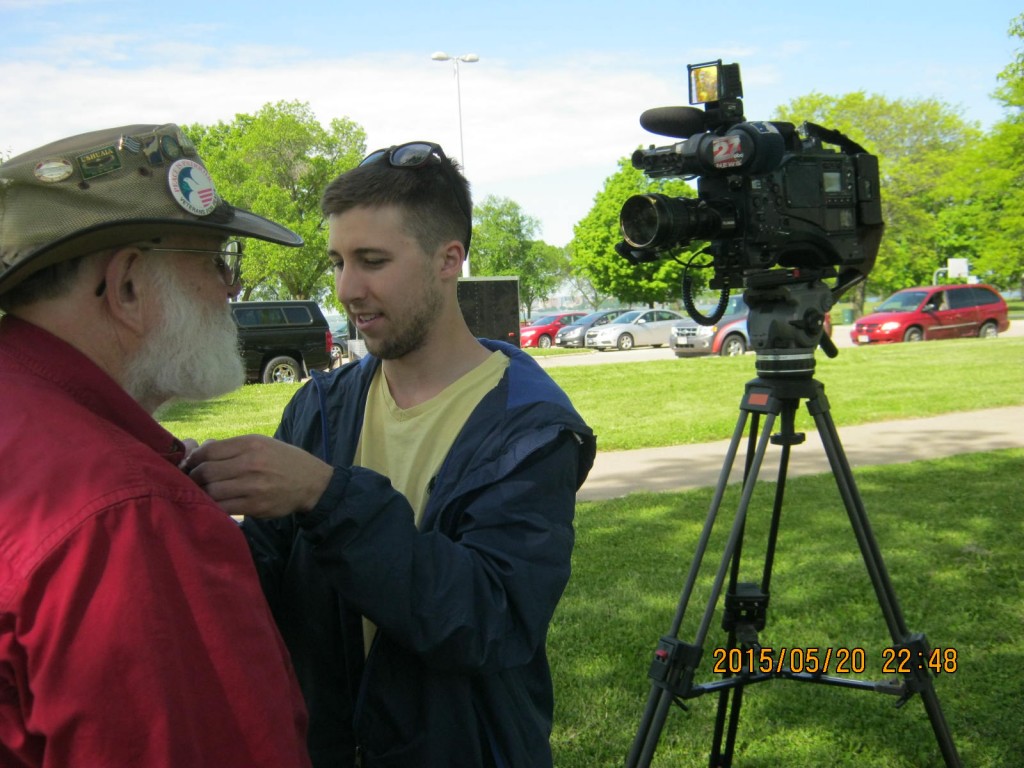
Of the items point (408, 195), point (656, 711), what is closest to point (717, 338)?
point (656, 711)

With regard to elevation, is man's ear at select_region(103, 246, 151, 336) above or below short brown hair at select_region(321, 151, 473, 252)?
below

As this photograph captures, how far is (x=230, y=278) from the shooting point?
5.56 feet

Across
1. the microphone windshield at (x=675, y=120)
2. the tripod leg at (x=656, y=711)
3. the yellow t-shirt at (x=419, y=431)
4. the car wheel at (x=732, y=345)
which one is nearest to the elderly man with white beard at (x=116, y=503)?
the yellow t-shirt at (x=419, y=431)

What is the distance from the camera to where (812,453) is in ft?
31.0

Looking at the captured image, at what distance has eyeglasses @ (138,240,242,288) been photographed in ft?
4.87

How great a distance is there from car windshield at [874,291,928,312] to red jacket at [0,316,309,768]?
2636 centimetres

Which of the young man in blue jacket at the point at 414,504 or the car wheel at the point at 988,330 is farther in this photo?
the car wheel at the point at 988,330

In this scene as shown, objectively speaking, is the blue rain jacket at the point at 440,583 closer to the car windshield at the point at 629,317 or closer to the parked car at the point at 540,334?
the car windshield at the point at 629,317

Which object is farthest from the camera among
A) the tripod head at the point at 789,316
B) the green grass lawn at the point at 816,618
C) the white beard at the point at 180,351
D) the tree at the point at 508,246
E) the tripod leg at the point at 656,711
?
the tree at the point at 508,246

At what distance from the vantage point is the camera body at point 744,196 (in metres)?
2.99

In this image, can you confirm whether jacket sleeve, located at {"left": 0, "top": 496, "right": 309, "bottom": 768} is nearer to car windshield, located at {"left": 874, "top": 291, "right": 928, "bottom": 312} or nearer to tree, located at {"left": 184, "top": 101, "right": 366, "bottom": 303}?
car windshield, located at {"left": 874, "top": 291, "right": 928, "bottom": 312}

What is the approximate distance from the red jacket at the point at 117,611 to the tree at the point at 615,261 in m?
44.0

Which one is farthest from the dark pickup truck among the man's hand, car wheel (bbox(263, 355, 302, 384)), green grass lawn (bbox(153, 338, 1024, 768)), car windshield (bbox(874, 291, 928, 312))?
the man's hand
